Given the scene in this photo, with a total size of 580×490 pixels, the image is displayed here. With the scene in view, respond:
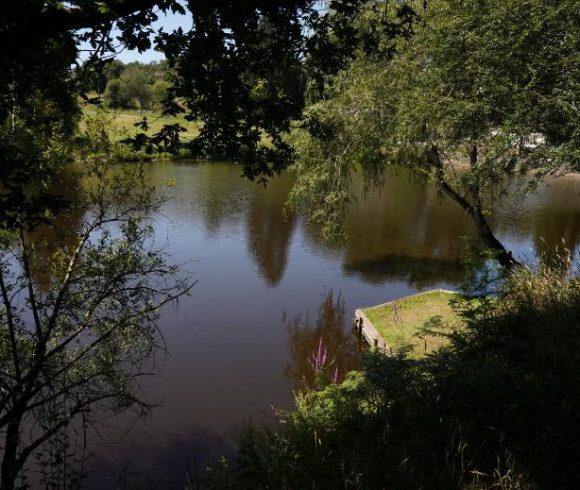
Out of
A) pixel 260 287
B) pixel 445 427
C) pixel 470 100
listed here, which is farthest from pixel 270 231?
pixel 445 427

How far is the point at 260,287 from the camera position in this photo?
16484 millimetres

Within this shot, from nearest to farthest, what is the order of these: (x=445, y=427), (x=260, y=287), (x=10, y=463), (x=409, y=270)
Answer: (x=445, y=427) < (x=10, y=463) < (x=260, y=287) < (x=409, y=270)

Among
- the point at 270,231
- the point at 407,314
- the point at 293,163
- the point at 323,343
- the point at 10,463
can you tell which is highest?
the point at 293,163

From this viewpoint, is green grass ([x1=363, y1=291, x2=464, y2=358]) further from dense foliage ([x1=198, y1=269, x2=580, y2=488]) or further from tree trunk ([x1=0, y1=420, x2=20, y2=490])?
tree trunk ([x1=0, y1=420, x2=20, y2=490])

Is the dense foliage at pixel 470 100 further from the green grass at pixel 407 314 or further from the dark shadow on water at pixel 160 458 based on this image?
the dark shadow on water at pixel 160 458

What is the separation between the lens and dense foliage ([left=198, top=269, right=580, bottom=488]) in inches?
136

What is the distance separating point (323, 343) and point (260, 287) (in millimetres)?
4186

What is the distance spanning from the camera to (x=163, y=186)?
30.6 metres

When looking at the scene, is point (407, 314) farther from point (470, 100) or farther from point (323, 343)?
point (470, 100)

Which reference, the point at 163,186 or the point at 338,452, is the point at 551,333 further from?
the point at 163,186

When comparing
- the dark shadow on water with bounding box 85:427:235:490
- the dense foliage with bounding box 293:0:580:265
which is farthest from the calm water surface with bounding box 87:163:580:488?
the dense foliage with bounding box 293:0:580:265

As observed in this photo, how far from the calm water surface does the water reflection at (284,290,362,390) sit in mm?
54

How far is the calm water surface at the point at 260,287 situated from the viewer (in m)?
9.59

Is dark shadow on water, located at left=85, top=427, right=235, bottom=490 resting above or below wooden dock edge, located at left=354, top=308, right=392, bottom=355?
below
